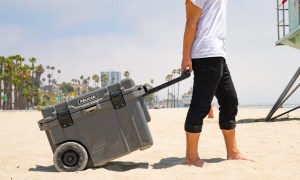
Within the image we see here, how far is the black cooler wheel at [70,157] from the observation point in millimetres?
3902

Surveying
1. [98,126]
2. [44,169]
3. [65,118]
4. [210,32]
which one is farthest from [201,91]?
[44,169]

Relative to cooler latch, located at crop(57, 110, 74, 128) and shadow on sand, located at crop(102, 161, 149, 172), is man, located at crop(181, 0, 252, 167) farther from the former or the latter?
cooler latch, located at crop(57, 110, 74, 128)

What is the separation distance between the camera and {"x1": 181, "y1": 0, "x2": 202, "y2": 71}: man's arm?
12.9 feet

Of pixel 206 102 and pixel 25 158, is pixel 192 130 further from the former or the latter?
pixel 25 158

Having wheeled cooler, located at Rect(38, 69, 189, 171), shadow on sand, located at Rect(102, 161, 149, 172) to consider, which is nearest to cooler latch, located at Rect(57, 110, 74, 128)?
wheeled cooler, located at Rect(38, 69, 189, 171)

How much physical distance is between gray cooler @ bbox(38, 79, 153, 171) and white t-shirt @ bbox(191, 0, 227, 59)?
764 mm

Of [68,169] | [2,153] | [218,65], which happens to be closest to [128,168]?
[68,169]

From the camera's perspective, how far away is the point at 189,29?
3.95m

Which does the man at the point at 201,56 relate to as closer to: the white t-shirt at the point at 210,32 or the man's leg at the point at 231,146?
the white t-shirt at the point at 210,32

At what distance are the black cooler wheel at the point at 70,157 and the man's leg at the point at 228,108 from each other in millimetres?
1625

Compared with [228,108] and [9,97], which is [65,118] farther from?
[9,97]

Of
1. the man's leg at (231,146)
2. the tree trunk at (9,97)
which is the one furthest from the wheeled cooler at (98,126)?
the tree trunk at (9,97)

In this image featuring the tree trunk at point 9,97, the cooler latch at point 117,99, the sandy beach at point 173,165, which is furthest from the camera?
the tree trunk at point 9,97

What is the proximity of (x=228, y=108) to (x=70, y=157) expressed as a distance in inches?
72.6
